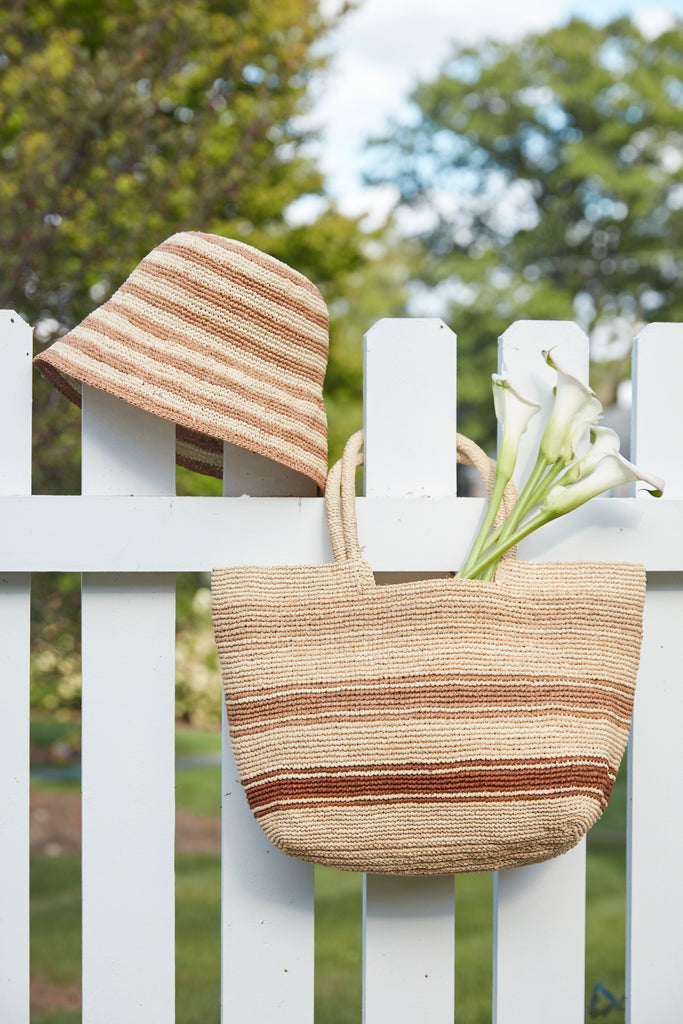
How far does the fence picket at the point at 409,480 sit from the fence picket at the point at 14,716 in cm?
39

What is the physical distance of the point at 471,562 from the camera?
874 mm

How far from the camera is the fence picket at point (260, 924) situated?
956mm

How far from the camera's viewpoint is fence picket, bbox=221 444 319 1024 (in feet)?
3.14

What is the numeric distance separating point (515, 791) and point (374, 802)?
0.44 feet

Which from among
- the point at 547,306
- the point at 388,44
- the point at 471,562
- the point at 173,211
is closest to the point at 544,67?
the point at 547,306

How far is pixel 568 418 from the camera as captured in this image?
0.87 m

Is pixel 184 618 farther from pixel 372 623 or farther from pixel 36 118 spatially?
pixel 372 623

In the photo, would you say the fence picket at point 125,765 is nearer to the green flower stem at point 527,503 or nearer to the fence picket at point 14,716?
the fence picket at point 14,716

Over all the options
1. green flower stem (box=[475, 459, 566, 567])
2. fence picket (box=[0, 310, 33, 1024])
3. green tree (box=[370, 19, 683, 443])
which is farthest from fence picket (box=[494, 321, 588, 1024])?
green tree (box=[370, 19, 683, 443])

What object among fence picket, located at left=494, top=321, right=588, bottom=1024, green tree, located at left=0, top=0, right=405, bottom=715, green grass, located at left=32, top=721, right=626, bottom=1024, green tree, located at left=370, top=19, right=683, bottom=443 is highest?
green tree, located at left=370, top=19, right=683, bottom=443

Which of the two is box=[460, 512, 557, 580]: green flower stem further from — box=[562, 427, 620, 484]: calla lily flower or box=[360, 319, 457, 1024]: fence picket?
box=[360, 319, 457, 1024]: fence picket

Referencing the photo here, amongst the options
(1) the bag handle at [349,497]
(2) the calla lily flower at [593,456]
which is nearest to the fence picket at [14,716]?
(1) the bag handle at [349,497]

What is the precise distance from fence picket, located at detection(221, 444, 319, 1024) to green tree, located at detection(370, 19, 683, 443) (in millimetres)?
12250

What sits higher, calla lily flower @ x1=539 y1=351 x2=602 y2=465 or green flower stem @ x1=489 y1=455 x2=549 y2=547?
calla lily flower @ x1=539 y1=351 x2=602 y2=465
